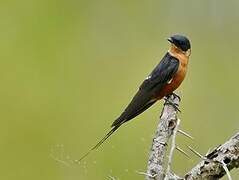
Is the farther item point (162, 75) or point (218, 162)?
point (162, 75)

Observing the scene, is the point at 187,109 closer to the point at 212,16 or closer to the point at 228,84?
the point at 228,84

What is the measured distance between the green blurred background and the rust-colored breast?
222 centimetres

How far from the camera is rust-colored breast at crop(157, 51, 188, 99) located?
4695mm

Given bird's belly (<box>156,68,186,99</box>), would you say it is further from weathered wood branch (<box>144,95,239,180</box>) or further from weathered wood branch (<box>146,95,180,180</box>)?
weathered wood branch (<box>144,95,239,180</box>)

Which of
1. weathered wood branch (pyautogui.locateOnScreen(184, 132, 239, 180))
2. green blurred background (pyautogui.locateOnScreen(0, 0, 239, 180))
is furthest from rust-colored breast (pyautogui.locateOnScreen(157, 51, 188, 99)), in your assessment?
green blurred background (pyautogui.locateOnScreen(0, 0, 239, 180))

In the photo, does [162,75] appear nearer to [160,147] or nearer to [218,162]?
[160,147]

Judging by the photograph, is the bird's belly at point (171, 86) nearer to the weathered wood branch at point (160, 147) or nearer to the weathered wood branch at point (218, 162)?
the weathered wood branch at point (160, 147)

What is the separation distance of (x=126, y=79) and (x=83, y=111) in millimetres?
678

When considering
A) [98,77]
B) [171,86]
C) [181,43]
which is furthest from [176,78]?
[98,77]

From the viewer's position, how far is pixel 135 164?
7199 millimetres

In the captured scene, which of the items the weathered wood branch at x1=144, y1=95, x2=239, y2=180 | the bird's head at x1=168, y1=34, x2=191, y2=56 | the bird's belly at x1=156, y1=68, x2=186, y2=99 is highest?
the bird's head at x1=168, y1=34, x2=191, y2=56

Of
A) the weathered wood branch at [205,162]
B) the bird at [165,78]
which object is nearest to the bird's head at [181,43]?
the bird at [165,78]

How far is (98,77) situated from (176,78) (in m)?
4.65

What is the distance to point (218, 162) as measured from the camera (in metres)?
3.20
